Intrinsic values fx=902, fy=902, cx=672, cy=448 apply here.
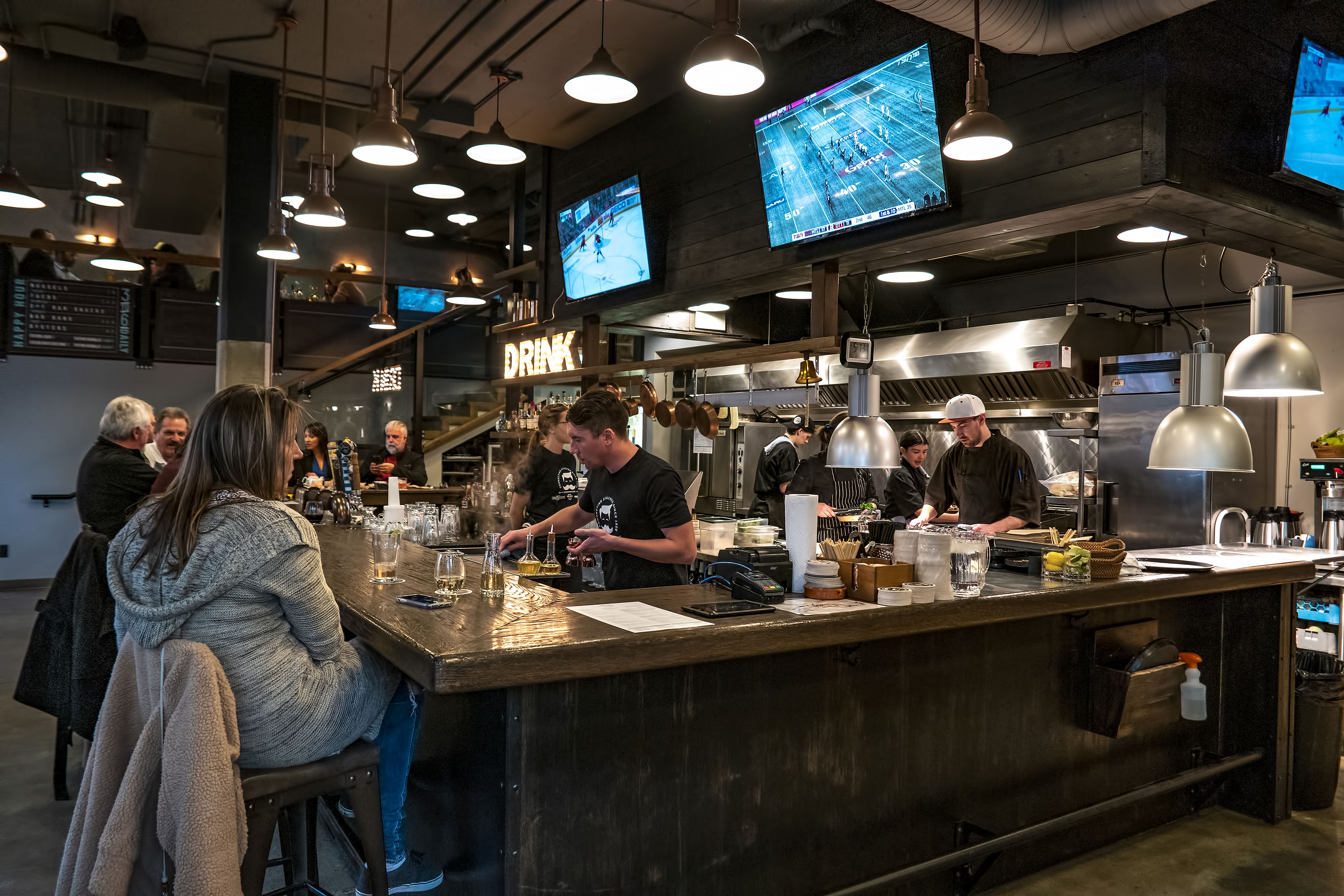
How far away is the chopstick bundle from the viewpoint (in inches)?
116

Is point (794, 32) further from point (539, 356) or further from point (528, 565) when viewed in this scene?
point (539, 356)

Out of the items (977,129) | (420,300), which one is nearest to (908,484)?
(977,129)

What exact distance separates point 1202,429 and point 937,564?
1519mm

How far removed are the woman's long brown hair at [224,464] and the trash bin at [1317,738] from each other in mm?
4377

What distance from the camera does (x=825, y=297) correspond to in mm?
4914

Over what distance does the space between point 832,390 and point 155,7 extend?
6592mm

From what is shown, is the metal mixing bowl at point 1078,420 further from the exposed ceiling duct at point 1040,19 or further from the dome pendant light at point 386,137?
the dome pendant light at point 386,137

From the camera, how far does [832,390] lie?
31.1 ft

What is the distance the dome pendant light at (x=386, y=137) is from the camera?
431 cm

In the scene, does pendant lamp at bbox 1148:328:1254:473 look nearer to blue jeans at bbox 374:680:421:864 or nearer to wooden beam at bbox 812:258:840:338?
wooden beam at bbox 812:258:840:338

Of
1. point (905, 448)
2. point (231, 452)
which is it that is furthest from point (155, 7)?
point (905, 448)

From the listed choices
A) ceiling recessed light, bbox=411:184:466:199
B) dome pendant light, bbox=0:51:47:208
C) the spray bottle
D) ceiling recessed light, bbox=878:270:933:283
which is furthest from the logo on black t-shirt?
dome pendant light, bbox=0:51:47:208

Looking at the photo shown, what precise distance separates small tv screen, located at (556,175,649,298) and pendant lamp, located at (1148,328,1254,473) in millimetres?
3487

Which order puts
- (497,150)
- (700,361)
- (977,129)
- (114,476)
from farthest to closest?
Answer: (700,361) < (497,150) < (114,476) < (977,129)
